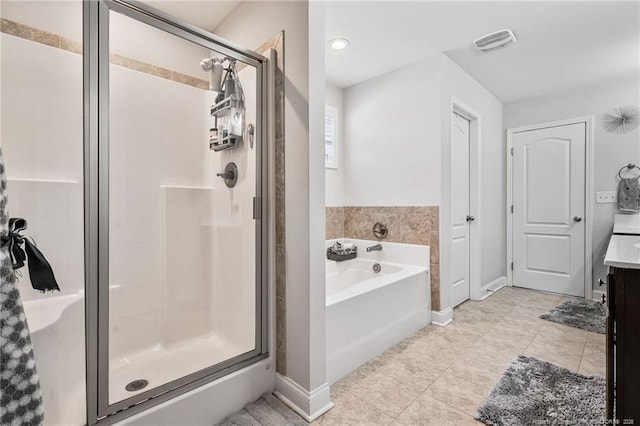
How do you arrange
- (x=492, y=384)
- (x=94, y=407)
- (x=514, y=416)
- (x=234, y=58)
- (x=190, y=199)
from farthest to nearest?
(x=190, y=199)
(x=492, y=384)
(x=234, y=58)
(x=514, y=416)
(x=94, y=407)

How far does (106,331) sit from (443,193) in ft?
8.51

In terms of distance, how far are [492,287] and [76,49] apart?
454cm

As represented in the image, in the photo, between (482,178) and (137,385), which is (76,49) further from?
(482,178)

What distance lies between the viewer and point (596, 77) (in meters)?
3.35

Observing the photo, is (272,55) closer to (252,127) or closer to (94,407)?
(252,127)

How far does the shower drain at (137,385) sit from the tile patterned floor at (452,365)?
850mm

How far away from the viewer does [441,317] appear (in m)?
2.80

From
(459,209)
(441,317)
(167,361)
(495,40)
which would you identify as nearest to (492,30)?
(495,40)

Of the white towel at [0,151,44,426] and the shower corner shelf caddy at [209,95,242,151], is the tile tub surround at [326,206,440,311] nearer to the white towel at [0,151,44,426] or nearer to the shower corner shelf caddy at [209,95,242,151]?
the shower corner shelf caddy at [209,95,242,151]

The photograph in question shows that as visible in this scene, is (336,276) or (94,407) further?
(336,276)

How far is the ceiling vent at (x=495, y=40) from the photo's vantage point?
2483 millimetres

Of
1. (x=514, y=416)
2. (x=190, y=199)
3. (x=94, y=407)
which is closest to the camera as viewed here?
(x=94, y=407)

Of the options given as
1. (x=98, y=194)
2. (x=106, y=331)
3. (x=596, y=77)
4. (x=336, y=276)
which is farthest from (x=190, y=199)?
(x=596, y=77)

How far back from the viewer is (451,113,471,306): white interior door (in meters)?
3.21
